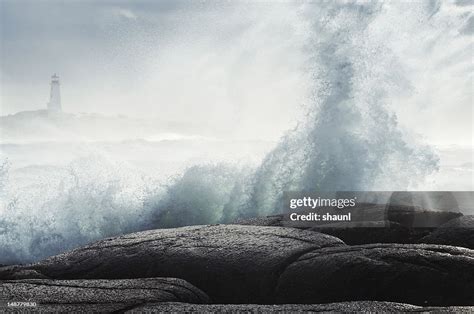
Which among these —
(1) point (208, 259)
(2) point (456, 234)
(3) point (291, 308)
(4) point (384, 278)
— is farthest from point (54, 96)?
(2) point (456, 234)

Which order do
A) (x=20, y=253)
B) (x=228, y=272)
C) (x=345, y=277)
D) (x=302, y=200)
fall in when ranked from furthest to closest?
1. (x=20, y=253)
2. (x=302, y=200)
3. (x=228, y=272)
4. (x=345, y=277)

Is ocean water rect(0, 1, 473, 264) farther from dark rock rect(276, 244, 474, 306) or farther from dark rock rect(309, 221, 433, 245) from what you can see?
dark rock rect(276, 244, 474, 306)

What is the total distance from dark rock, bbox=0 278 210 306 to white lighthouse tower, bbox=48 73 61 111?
298 centimetres

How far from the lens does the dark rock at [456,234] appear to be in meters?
8.48

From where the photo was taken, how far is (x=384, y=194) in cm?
949

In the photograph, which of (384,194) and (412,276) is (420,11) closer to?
(384,194)

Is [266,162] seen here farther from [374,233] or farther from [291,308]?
[291,308]

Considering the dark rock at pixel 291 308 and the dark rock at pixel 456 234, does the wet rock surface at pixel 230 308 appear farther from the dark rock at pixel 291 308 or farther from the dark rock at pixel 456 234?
the dark rock at pixel 456 234

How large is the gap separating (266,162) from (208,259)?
345 cm

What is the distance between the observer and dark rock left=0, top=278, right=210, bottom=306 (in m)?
6.30

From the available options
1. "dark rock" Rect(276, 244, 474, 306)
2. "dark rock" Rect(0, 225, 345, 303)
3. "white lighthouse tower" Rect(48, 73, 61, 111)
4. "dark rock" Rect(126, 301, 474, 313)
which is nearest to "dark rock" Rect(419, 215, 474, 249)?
"dark rock" Rect(276, 244, 474, 306)

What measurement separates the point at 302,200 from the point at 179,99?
2.45 meters

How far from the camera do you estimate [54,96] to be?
374 inches

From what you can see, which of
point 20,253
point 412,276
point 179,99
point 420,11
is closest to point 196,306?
point 412,276
